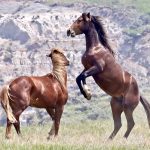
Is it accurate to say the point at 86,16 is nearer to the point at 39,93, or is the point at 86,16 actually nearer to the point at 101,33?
the point at 101,33

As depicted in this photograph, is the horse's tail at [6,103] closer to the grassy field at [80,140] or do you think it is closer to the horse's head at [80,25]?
the grassy field at [80,140]

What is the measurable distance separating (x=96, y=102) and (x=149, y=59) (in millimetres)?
69025

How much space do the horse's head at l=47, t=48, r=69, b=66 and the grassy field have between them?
1.50 metres

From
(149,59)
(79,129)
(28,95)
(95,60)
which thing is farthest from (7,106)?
(149,59)

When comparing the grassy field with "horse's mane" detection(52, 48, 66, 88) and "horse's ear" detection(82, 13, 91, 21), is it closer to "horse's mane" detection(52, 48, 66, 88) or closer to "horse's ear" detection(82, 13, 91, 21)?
"horse's mane" detection(52, 48, 66, 88)

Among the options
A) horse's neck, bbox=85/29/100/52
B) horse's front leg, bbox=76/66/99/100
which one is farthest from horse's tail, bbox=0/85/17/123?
horse's neck, bbox=85/29/100/52

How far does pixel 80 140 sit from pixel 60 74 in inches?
80.0

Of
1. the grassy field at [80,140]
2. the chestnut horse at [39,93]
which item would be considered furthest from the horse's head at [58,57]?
the grassy field at [80,140]

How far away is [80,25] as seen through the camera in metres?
12.4

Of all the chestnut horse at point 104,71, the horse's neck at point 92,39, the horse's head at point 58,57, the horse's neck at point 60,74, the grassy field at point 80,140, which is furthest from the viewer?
the horse's head at point 58,57

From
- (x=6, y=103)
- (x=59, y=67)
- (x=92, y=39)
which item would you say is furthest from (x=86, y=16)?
(x=6, y=103)

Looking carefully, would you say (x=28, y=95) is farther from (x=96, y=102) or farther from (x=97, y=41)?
(x=96, y=102)

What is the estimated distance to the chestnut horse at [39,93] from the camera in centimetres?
1186

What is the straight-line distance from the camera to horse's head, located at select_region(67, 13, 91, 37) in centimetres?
1238
